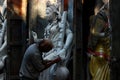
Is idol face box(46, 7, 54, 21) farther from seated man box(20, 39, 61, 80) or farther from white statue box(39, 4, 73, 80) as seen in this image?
seated man box(20, 39, 61, 80)

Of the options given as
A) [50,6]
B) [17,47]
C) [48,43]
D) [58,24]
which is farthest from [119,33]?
[50,6]

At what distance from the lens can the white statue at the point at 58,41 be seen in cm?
1178

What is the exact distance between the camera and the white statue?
11781 millimetres

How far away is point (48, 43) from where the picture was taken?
7.86 meters

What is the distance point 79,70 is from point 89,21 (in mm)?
1041

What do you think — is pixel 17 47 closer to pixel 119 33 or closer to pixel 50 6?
pixel 50 6

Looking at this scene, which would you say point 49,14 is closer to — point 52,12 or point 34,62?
point 52,12

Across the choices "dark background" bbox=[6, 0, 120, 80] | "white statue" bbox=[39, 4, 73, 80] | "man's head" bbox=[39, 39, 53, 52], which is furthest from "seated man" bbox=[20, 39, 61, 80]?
"white statue" bbox=[39, 4, 73, 80]

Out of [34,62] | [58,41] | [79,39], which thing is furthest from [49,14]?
[34,62]

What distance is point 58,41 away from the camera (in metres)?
12.9

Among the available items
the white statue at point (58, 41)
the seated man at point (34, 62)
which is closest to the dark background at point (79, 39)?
the white statue at point (58, 41)

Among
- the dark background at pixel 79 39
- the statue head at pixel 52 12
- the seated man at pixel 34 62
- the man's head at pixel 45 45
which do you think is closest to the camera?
the dark background at pixel 79 39

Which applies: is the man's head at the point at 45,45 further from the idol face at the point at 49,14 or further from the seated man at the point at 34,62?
the idol face at the point at 49,14

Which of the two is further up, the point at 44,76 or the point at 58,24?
the point at 58,24
